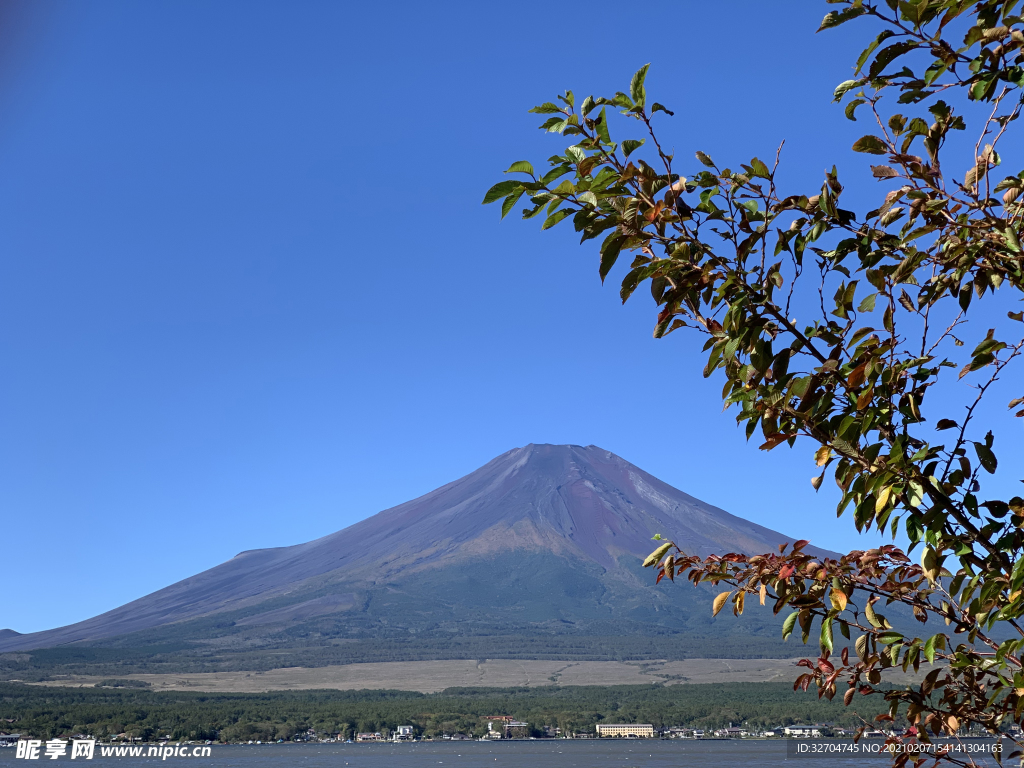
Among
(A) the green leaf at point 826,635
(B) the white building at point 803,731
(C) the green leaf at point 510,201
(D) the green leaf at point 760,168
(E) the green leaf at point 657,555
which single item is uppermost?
(D) the green leaf at point 760,168

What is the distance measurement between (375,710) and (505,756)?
3125 cm

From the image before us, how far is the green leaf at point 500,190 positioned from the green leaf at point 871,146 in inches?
39.4

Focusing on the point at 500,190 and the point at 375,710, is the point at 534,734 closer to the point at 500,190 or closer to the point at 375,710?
the point at 375,710

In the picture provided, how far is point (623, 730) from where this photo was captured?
128 meters

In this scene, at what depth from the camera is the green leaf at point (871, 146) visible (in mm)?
2535

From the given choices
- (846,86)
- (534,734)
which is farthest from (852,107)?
(534,734)

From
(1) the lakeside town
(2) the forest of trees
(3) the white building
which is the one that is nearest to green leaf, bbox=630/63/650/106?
(3) the white building

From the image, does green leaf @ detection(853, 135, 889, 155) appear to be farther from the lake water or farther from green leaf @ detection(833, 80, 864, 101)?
the lake water

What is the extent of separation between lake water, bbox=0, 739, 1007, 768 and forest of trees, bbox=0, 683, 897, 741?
3.09 m

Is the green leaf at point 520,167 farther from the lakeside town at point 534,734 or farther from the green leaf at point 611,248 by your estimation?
the lakeside town at point 534,734

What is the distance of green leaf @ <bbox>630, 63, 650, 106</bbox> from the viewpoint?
7.99 ft

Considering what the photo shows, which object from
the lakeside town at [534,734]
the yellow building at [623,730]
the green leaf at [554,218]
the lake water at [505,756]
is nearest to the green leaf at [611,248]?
the green leaf at [554,218]

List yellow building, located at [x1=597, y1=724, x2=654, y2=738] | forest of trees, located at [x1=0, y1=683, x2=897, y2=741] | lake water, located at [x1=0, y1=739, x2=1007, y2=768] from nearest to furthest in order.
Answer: lake water, located at [x1=0, y1=739, x2=1007, y2=768], forest of trees, located at [x1=0, y1=683, x2=897, y2=741], yellow building, located at [x1=597, y1=724, x2=654, y2=738]

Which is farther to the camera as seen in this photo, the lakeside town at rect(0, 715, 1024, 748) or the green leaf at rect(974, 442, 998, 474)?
the lakeside town at rect(0, 715, 1024, 748)
